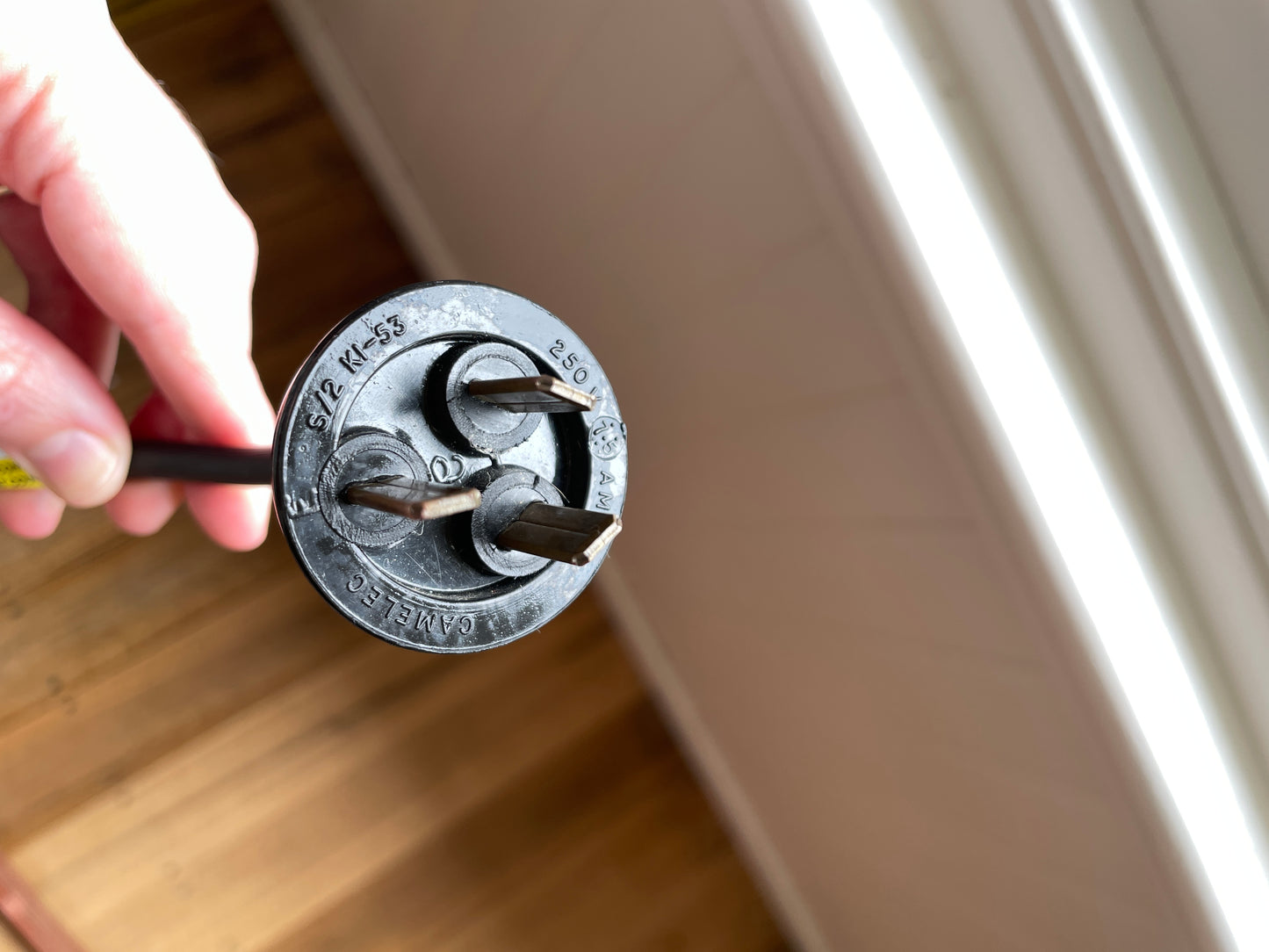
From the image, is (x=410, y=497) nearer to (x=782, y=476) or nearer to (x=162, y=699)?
(x=782, y=476)

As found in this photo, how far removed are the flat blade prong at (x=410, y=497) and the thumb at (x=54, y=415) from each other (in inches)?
6.7

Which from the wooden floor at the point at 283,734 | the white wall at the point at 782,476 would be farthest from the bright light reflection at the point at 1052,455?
the wooden floor at the point at 283,734

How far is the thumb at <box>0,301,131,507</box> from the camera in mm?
406

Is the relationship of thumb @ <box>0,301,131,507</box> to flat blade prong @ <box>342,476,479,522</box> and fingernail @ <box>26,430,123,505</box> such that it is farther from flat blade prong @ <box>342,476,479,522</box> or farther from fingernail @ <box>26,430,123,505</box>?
flat blade prong @ <box>342,476,479,522</box>

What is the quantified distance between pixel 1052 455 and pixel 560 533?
236 mm

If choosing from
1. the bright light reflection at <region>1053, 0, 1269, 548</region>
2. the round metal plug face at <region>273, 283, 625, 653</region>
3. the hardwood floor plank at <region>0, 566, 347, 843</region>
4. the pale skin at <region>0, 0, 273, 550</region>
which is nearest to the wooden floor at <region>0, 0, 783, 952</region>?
the hardwood floor plank at <region>0, 566, 347, 843</region>

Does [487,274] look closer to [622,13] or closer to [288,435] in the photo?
[622,13]

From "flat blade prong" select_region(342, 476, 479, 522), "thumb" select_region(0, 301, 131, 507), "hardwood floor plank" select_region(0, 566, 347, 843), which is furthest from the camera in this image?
"hardwood floor plank" select_region(0, 566, 347, 843)

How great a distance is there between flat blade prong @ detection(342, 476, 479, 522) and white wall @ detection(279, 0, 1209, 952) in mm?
224

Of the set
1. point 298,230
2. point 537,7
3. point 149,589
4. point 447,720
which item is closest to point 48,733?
point 149,589

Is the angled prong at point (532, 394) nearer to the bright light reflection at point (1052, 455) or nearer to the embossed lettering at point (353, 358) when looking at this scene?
the embossed lettering at point (353, 358)

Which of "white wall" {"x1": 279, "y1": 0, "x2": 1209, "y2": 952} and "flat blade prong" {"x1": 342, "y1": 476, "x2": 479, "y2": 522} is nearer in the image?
"flat blade prong" {"x1": 342, "y1": 476, "x2": 479, "y2": 522}

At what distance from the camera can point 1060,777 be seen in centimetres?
51

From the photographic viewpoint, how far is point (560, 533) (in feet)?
1.13
